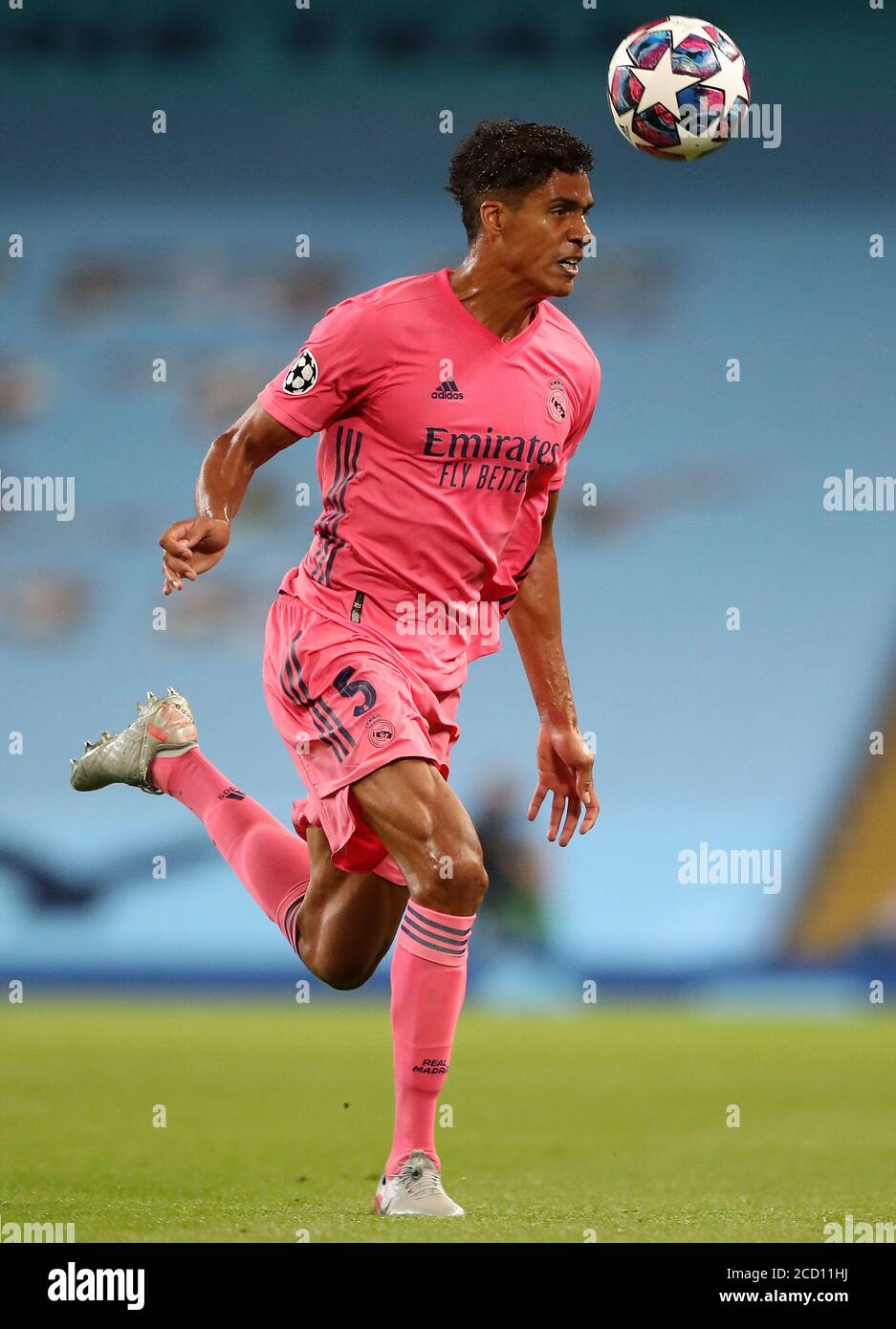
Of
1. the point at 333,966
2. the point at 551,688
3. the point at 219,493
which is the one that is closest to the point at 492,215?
the point at 219,493

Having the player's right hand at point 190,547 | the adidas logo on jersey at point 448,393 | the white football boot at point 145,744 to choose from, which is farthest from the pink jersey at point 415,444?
the white football boot at point 145,744

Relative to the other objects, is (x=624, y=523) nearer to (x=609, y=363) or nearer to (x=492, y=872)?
(x=609, y=363)

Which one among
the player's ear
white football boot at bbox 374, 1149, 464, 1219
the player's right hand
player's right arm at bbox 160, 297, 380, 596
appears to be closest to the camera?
white football boot at bbox 374, 1149, 464, 1219

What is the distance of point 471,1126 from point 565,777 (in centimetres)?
222

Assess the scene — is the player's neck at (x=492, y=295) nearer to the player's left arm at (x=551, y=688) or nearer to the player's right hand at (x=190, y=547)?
the player's left arm at (x=551, y=688)

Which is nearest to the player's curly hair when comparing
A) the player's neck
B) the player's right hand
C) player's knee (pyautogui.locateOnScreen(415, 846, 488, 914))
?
Result: the player's neck

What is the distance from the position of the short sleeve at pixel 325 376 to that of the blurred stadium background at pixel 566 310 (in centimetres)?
909

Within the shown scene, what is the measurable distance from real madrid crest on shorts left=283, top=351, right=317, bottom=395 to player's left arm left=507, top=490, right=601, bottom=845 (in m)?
0.89

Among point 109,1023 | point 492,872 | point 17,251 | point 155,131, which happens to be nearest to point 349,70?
point 155,131

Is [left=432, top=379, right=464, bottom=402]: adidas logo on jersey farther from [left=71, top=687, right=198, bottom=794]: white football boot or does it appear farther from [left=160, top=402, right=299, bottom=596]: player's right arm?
[left=71, top=687, right=198, bottom=794]: white football boot

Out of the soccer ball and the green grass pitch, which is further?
the soccer ball

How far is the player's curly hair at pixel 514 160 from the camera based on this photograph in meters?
4.68

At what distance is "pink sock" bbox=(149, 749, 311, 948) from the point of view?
5.25 metres

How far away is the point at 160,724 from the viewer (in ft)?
19.2
